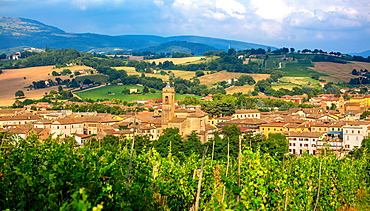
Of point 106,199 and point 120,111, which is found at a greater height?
point 106,199

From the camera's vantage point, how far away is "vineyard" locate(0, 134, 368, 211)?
10805 mm

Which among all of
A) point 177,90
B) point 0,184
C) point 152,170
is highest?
point 0,184

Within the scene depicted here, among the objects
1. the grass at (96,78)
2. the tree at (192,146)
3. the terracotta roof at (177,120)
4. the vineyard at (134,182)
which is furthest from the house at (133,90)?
the vineyard at (134,182)

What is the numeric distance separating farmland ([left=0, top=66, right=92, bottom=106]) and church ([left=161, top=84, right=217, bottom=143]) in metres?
58.5

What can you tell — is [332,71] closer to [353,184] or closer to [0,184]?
[353,184]

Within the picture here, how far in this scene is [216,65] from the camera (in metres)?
174

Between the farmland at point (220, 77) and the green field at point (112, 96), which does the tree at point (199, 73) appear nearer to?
the farmland at point (220, 77)

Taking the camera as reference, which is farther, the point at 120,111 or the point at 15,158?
the point at 120,111

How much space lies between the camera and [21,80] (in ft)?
438

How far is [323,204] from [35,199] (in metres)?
12.3

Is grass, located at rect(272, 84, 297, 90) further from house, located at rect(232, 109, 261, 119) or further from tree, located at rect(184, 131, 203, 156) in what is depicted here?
tree, located at rect(184, 131, 203, 156)

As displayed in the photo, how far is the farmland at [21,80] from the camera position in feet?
365

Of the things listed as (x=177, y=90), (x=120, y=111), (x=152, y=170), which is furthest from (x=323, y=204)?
(x=177, y=90)

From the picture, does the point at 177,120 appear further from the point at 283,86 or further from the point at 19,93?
the point at 283,86
